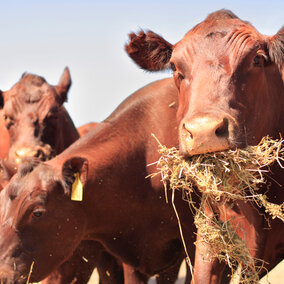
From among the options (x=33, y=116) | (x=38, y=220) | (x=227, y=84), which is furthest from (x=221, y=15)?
(x=33, y=116)

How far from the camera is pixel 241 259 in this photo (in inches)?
181

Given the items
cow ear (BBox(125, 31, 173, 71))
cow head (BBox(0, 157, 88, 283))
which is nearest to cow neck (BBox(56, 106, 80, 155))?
cow head (BBox(0, 157, 88, 283))

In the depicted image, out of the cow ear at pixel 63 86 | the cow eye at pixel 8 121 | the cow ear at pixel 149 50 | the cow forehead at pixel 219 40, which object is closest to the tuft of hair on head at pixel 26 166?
the cow ear at pixel 149 50

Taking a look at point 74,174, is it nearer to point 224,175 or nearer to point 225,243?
point 225,243

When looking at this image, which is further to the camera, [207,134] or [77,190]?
[77,190]

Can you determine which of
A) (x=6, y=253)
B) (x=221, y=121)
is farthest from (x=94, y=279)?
(x=221, y=121)

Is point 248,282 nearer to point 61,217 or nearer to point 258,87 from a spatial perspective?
point 258,87

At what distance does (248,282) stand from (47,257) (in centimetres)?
197

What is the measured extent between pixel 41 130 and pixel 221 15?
333 cm

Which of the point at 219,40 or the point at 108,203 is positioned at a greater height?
the point at 219,40

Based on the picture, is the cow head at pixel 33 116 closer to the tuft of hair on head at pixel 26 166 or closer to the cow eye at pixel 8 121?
the cow eye at pixel 8 121

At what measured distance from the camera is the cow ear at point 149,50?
560 centimetres

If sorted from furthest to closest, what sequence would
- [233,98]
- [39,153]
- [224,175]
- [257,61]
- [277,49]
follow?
[39,153]
[277,49]
[257,61]
[233,98]
[224,175]

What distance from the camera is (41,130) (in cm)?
786
